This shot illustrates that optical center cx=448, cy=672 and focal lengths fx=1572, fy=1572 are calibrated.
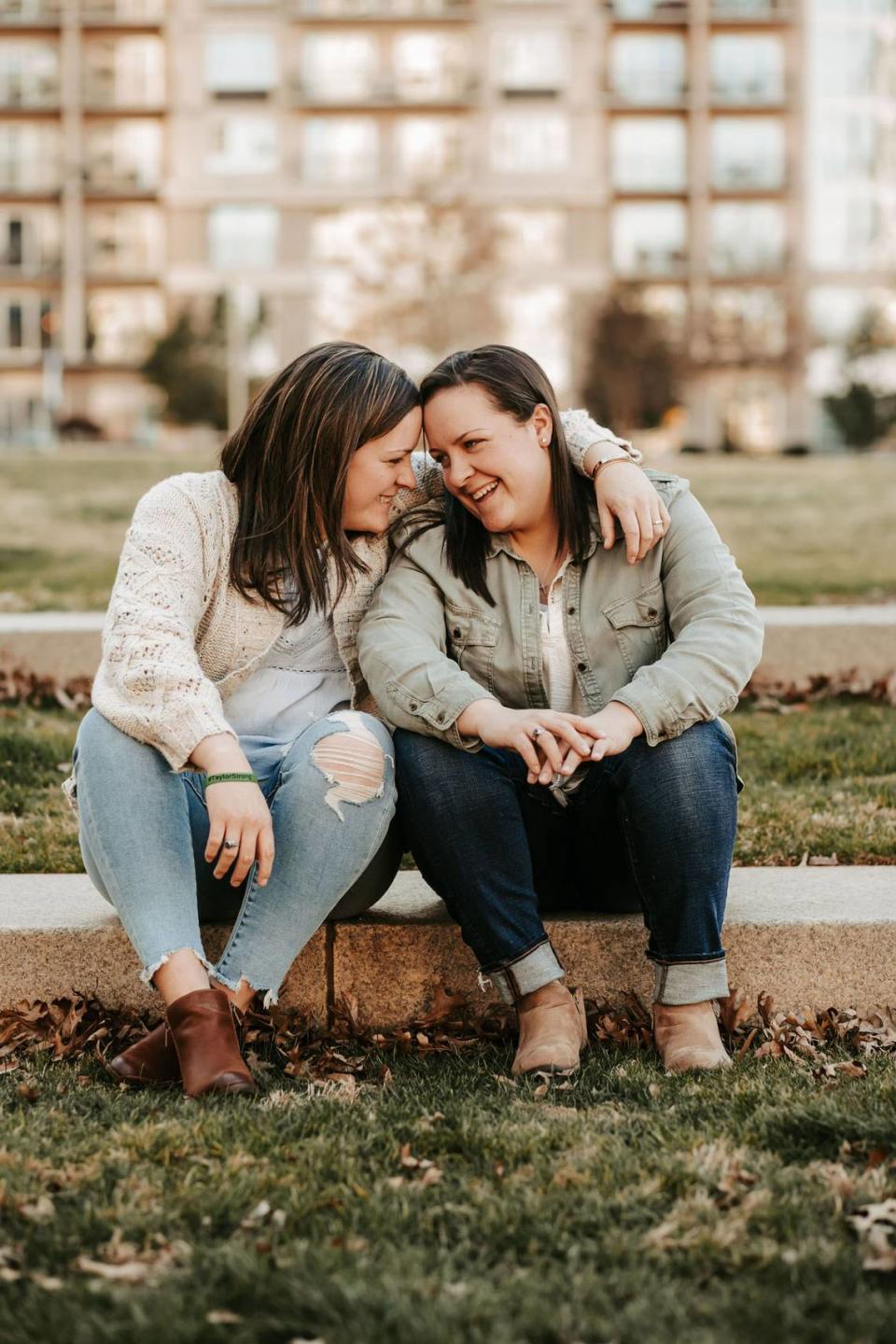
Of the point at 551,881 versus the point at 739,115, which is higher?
the point at 739,115

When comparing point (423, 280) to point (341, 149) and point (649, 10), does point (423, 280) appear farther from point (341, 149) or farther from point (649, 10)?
point (649, 10)

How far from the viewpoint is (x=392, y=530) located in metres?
3.22

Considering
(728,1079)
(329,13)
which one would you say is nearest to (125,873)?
(728,1079)

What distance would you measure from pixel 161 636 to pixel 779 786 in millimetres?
2124

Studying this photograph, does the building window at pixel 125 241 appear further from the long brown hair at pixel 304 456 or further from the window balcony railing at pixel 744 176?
the long brown hair at pixel 304 456

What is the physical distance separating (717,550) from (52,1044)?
1.58m

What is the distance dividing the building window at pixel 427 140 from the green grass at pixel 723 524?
23.8 meters

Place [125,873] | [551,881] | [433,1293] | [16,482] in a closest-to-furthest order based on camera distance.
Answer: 1. [433,1293]
2. [125,873]
3. [551,881]
4. [16,482]

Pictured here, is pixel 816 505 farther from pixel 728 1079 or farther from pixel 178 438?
pixel 178 438

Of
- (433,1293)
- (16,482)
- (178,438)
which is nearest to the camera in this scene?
(433,1293)

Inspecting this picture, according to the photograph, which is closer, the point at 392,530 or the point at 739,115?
the point at 392,530

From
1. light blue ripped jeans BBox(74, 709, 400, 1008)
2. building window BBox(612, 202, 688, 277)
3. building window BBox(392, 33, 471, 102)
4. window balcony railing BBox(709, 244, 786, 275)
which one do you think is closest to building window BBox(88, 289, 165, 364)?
building window BBox(392, 33, 471, 102)

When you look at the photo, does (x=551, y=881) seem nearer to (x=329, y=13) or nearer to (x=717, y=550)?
(x=717, y=550)

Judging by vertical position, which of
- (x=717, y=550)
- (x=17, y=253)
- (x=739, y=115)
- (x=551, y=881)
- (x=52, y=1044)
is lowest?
(x=52, y=1044)
